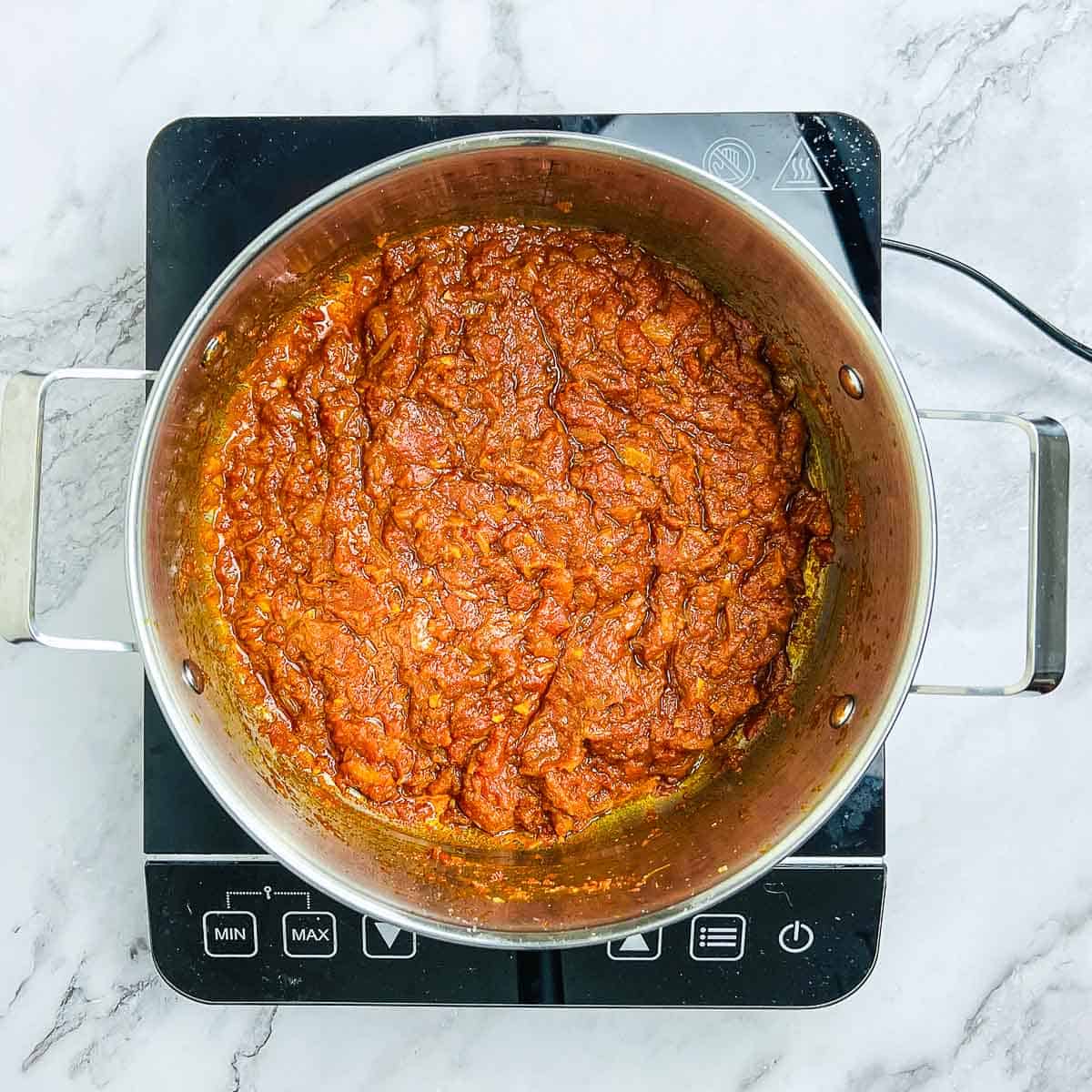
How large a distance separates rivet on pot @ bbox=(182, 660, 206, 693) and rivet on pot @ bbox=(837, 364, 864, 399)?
102cm

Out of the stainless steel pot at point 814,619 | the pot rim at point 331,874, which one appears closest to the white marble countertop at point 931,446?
the stainless steel pot at point 814,619

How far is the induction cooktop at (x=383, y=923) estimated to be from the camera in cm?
156

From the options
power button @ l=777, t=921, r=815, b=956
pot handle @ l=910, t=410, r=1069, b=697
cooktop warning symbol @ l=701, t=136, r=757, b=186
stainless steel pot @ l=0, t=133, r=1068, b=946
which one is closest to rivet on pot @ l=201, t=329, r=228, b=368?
stainless steel pot @ l=0, t=133, r=1068, b=946

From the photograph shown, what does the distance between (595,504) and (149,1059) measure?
1269mm

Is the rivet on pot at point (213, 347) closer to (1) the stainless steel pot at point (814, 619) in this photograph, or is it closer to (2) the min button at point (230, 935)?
(1) the stainless steel pot at point (814, 619)

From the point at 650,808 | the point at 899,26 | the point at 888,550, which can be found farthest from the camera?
the point at 899,26

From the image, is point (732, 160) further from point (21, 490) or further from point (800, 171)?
point (21, 490)

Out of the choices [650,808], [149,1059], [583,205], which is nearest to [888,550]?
[650,808]

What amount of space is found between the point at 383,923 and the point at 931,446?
1.20 m

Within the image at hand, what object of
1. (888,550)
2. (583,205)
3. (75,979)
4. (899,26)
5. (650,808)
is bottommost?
(75,979)

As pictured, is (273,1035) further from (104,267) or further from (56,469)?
(104,267)

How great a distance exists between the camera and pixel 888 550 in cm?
146

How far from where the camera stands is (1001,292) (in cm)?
174

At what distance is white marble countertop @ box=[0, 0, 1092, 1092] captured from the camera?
5.80 feet
